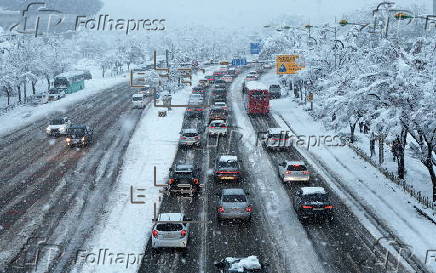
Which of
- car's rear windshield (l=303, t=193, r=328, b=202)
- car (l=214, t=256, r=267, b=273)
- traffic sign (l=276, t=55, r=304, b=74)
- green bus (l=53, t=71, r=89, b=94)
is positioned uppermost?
traffic sign (l=276, t=55, r=304, b=74)

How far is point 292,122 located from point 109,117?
2176 cm

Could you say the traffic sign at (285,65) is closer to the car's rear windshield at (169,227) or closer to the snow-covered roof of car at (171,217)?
the snow-covered roof of car at (171,217)

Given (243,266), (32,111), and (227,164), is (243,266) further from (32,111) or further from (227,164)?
(32,111)

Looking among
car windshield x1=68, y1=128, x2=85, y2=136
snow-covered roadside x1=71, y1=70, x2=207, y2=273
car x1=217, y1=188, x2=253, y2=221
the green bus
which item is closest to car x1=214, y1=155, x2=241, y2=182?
snow-covered roadside x1=71, y1=70, x2=207, y2=273

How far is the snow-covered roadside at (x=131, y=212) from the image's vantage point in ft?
61.7

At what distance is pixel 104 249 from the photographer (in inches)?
782

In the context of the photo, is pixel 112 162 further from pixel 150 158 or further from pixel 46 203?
pixel 46 203

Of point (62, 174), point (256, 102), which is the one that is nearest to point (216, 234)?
point (62, 174)

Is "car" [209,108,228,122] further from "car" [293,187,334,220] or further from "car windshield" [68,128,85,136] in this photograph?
"car" [293,187,334,220]

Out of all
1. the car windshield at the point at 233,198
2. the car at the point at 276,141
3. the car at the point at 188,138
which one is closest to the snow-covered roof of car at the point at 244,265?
the car windshield at the point at 233,198

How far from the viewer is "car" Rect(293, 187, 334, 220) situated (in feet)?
73.0

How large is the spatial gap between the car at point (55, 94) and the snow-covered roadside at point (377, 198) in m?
44.0

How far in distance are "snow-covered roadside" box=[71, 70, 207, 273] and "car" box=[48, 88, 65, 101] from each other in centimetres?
3166

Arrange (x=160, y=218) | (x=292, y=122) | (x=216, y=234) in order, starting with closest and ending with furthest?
(x=160, y=218) < (x=216, y=234) < (x=292, y=122)
